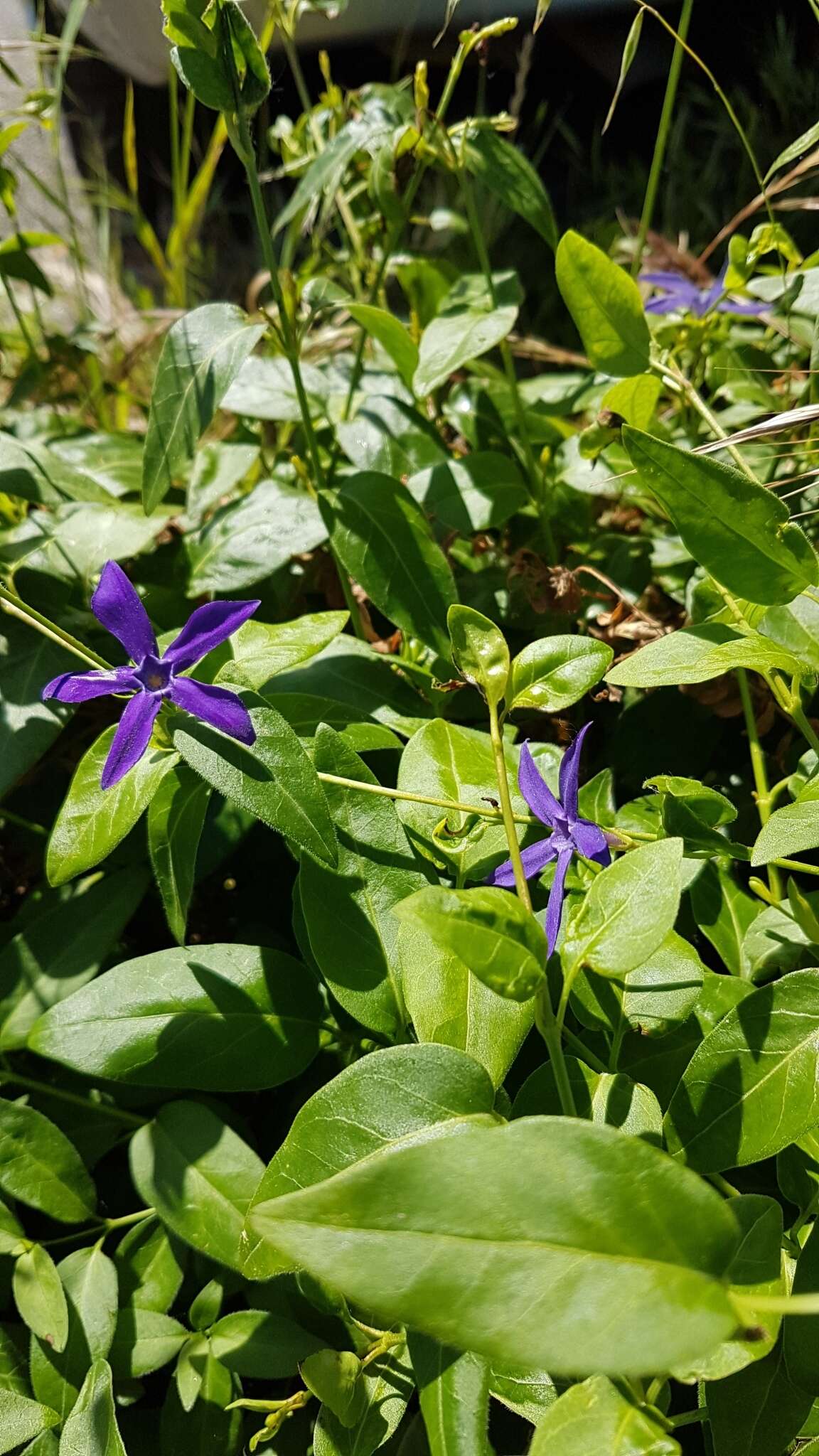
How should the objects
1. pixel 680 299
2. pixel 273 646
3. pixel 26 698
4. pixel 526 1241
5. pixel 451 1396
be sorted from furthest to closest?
pixel 680 299, pixel 26 698, pixel 273 646, pixel 451 1396, pixel 526 1241

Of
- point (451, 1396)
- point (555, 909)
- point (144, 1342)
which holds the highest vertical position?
point (555, 909)

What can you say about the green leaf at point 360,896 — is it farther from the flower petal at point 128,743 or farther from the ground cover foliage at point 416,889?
the flower petal at point 128,743

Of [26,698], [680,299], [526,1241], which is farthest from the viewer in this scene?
[680,299]

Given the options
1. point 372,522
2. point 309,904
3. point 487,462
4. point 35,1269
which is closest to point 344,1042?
point 309,904

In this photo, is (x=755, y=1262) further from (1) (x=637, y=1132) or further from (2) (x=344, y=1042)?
(2) (x=344, y=1042)

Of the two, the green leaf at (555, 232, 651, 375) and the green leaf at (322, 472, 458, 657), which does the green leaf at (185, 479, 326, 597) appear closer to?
the green leaf at (322, 472, 458, 657)

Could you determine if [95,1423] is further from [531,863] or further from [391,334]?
[391,334]

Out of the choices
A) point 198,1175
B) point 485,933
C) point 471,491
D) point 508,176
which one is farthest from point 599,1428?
point 508,176
